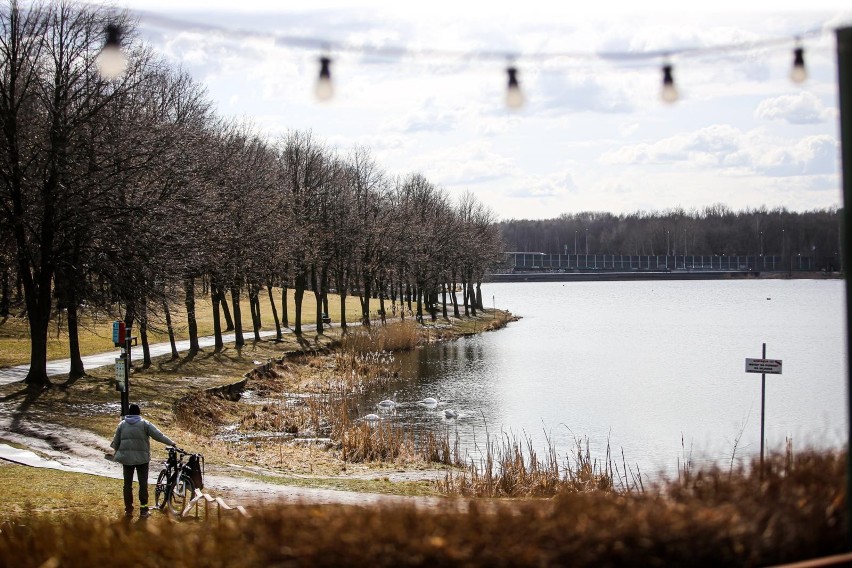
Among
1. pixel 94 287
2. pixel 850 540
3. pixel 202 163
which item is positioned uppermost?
pixel 202 163

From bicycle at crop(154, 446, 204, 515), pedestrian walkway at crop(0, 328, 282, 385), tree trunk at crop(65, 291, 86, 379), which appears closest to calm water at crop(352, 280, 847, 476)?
bicycle at crop(154, 446, 204, 515)

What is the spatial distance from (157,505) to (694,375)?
31211 mm

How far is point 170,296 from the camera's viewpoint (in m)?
30.6

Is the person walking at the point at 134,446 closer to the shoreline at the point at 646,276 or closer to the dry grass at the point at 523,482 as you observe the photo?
the dry grass at the point at 523,482

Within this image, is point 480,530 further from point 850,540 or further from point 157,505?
point 157,505

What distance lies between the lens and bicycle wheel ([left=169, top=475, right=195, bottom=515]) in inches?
589

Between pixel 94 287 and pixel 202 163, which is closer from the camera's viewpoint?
pixel 94 287

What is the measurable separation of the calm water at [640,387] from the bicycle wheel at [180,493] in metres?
7.81

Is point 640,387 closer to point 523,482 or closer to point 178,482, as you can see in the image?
point 523,482

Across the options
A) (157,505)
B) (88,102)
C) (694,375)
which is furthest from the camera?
(694,375)

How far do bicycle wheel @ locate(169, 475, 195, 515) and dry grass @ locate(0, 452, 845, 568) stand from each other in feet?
21.7

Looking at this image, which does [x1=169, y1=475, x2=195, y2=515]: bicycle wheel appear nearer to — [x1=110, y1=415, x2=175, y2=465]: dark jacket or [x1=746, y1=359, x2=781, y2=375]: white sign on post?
[x1=110, y1=415, x2=175, y2=465]: dark jacket

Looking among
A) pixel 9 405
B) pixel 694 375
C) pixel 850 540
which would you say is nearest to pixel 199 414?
pixel 9 405

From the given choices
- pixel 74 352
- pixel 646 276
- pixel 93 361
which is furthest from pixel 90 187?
pixel 646 276
